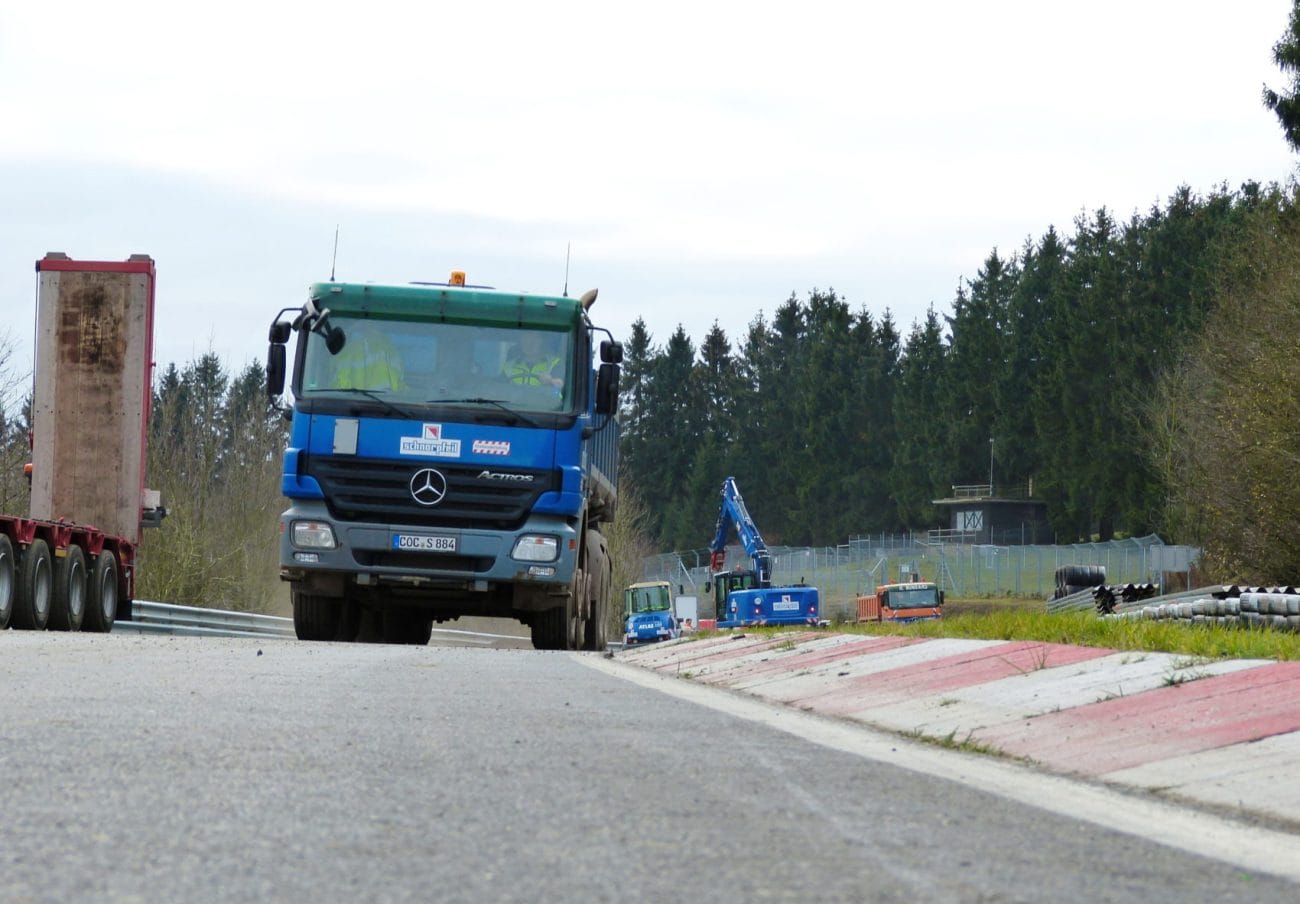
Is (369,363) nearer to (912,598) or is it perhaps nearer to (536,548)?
(536,548)

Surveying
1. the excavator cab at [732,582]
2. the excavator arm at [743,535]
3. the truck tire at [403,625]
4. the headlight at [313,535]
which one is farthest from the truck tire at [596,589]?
the excavator cab at [732,582]

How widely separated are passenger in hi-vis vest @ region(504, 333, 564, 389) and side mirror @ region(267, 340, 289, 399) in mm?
2086

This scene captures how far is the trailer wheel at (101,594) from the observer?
22.1 m

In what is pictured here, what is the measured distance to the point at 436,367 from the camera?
689 inches

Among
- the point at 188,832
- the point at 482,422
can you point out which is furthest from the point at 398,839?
the point at 482,422

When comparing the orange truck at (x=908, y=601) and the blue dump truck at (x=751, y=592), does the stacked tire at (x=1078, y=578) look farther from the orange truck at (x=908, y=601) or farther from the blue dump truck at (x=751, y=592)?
the orange truck at (x=908, y=601)

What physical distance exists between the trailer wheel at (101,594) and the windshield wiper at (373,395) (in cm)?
609

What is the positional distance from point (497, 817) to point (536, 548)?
13088mm

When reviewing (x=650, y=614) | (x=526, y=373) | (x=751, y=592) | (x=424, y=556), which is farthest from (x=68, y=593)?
(x=650, y=614)

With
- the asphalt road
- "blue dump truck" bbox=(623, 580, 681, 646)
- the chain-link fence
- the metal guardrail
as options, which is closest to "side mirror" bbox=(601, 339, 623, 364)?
the metal guardrail

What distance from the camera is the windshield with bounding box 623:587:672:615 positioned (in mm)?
49469

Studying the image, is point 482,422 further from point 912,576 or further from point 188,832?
point 912,576

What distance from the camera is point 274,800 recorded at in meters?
4.80

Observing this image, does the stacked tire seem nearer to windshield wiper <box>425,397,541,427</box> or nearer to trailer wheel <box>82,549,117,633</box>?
trailer wheel <box>82,549,117,633</box>
